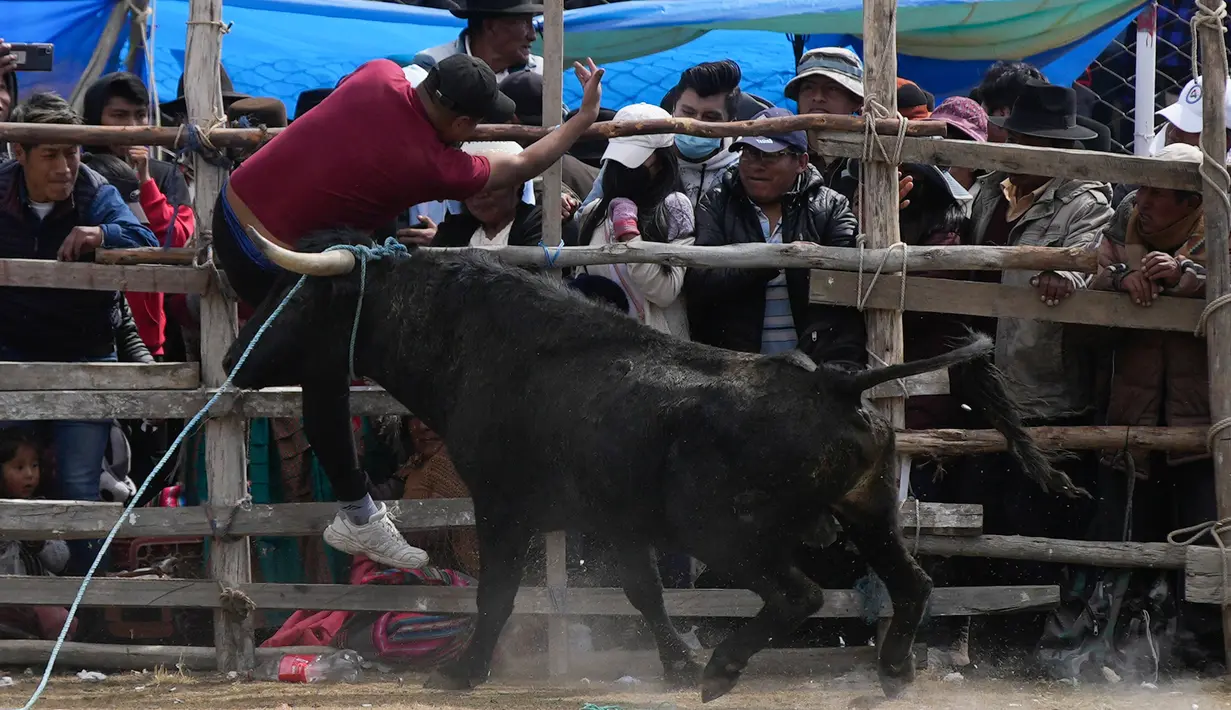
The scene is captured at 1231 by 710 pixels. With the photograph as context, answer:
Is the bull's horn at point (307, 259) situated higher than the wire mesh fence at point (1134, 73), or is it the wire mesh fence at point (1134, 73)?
the wire mesh fence at point (1134, 73)

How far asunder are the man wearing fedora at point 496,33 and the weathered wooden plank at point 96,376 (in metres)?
2.07

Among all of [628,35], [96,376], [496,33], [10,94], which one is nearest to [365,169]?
[96,376]

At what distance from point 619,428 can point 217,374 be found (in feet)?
6.48

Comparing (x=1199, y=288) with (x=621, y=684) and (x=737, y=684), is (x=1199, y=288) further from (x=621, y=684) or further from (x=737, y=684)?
(x=621, y=684)

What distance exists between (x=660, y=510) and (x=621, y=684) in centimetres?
99

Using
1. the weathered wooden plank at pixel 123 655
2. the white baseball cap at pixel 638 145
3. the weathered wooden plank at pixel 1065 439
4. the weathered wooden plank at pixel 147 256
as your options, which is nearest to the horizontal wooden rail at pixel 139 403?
the weathered wooden plank at pixel 147 256

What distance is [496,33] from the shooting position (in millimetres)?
7059

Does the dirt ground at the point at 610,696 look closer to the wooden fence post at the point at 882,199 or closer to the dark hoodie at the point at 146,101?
the wooden fence post at the point at 882,199

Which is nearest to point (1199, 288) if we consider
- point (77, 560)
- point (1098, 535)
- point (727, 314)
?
point (1098, 535)

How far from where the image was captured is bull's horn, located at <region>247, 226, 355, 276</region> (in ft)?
16.4

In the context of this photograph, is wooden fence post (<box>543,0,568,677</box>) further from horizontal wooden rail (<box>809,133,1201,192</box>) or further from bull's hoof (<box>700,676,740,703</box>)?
horizontal wooden rail (<box>809,133,1201,192</box>)

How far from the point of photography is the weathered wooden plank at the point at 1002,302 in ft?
18.0

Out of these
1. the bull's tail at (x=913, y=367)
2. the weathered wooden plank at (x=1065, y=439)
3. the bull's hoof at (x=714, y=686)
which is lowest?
the bull's hoof at (x=714, y=686)

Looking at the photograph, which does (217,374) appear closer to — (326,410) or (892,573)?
(326,410)
